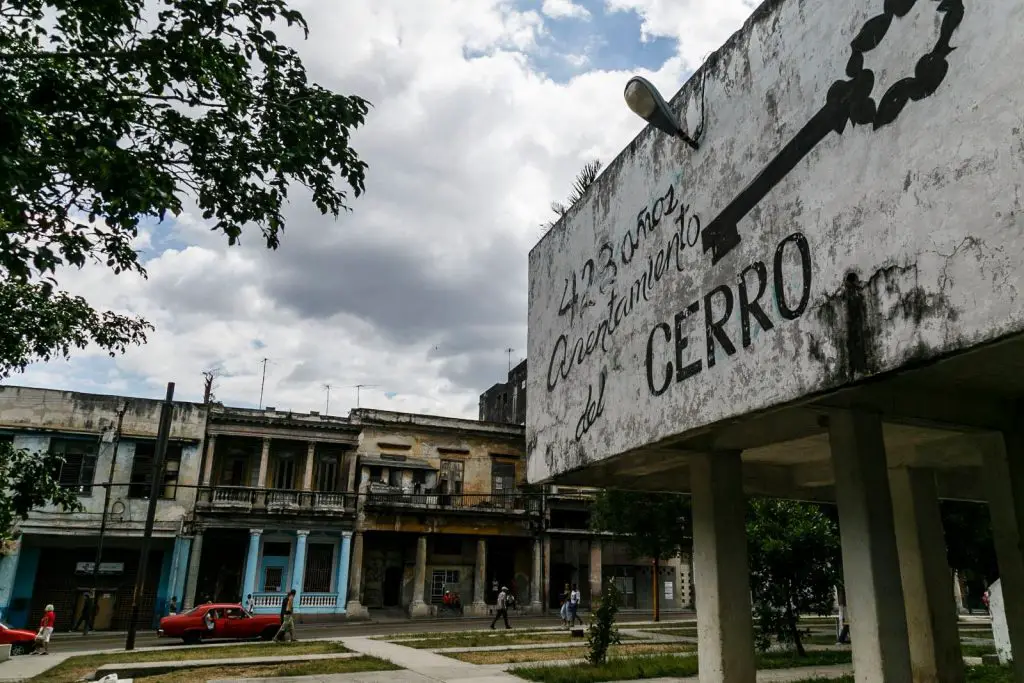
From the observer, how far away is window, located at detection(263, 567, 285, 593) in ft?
107

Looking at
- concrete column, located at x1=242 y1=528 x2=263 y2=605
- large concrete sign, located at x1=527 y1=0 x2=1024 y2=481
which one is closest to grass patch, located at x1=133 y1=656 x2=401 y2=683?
large concrete sign, located at x1=527 y1=0 x2=1024 y2=481

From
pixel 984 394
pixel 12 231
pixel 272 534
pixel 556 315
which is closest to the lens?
pixel 984 394

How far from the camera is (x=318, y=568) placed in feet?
111

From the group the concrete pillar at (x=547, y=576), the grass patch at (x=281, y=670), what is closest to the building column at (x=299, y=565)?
the concrete pillar at (x=547, y=576)

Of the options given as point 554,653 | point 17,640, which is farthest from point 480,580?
point 17,640

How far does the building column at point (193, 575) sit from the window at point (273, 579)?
289 cm

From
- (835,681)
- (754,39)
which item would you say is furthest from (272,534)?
(754,39)

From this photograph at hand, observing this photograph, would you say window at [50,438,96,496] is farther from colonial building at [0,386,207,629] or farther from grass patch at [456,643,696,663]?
grass patch at [456,643,696,663]

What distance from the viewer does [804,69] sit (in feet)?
18.4

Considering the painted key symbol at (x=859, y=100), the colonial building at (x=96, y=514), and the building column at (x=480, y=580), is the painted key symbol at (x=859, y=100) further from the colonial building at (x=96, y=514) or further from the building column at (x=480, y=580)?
the building column at (x=480, y=580)

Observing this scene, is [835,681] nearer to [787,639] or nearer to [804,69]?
[787,639]

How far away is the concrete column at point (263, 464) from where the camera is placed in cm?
3341

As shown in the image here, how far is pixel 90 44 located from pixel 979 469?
12558 mm

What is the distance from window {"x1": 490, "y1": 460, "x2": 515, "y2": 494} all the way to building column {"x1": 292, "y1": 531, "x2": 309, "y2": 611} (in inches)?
391
